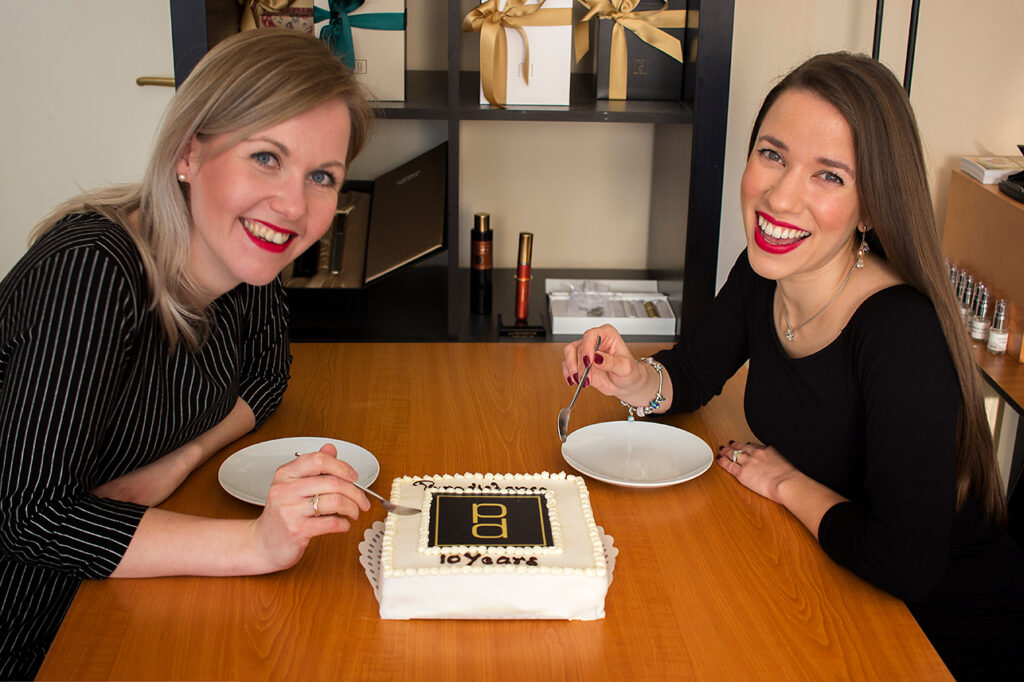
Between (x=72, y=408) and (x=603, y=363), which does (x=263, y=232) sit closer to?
(x=72, y=408)

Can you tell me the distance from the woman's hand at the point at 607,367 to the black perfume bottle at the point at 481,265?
2.28ft

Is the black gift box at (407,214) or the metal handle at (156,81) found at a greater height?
the metal handle at (156,81)

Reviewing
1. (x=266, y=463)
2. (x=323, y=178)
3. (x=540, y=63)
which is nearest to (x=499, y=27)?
(x=540, y=63)

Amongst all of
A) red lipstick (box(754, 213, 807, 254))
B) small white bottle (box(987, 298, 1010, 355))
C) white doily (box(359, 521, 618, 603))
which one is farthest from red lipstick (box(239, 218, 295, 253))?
small white bottle (box(987, 298, 1010, 355))

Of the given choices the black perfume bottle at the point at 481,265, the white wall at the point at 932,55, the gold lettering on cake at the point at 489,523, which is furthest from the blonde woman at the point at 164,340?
the white wall at the point at 932,55

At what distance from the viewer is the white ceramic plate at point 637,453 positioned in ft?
4.21

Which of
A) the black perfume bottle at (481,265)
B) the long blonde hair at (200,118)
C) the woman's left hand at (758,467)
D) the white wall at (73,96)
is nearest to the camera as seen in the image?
the long blonde hair at (200,118)

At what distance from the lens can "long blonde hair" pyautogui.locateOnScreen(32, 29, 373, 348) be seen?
3.74 feet

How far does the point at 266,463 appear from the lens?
4.26 ft

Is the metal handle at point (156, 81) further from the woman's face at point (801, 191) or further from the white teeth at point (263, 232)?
the woman's face at point (801, 191)

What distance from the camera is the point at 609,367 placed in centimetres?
142

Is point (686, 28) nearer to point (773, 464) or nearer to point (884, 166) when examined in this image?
point (884, 166)

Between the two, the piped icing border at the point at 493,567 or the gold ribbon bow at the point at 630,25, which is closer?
the piped icing border at the point at 493,567

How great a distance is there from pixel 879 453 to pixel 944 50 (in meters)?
1.59
